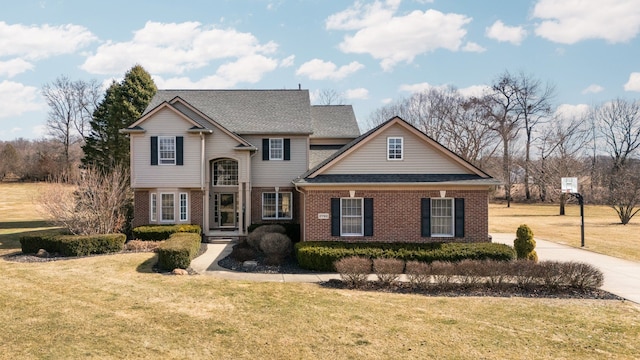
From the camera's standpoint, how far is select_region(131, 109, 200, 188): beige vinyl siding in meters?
23.1

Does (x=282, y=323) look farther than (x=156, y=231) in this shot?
No

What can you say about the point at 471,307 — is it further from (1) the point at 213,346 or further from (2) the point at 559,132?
(2) the point at 559,132

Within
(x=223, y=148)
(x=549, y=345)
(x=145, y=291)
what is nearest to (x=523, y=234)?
(x=549, y=345)

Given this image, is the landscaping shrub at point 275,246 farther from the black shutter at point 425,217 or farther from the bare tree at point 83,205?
the bare tree at point 83,205

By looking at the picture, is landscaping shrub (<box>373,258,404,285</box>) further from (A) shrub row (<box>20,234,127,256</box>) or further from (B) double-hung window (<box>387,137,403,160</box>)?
(A) shrub row (<box>20,234,127,256</box>)

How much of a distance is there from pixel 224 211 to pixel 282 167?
15.9 feet

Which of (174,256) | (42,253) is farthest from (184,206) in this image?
(174,256)

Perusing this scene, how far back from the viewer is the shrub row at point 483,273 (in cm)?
1308

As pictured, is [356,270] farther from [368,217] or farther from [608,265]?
[608,265]

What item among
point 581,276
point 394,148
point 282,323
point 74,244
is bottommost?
point 282,323

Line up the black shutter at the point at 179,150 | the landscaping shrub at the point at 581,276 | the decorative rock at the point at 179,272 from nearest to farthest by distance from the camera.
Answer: the landscaping shrub at the point at 581,276, the decorative rock at the point at 179,272, the black shutter at the point at 179,150

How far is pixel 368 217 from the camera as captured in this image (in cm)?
1802

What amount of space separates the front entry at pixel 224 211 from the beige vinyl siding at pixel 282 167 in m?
2.32

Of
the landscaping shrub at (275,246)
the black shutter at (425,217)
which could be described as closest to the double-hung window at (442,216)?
the black shutter at (425,217)
